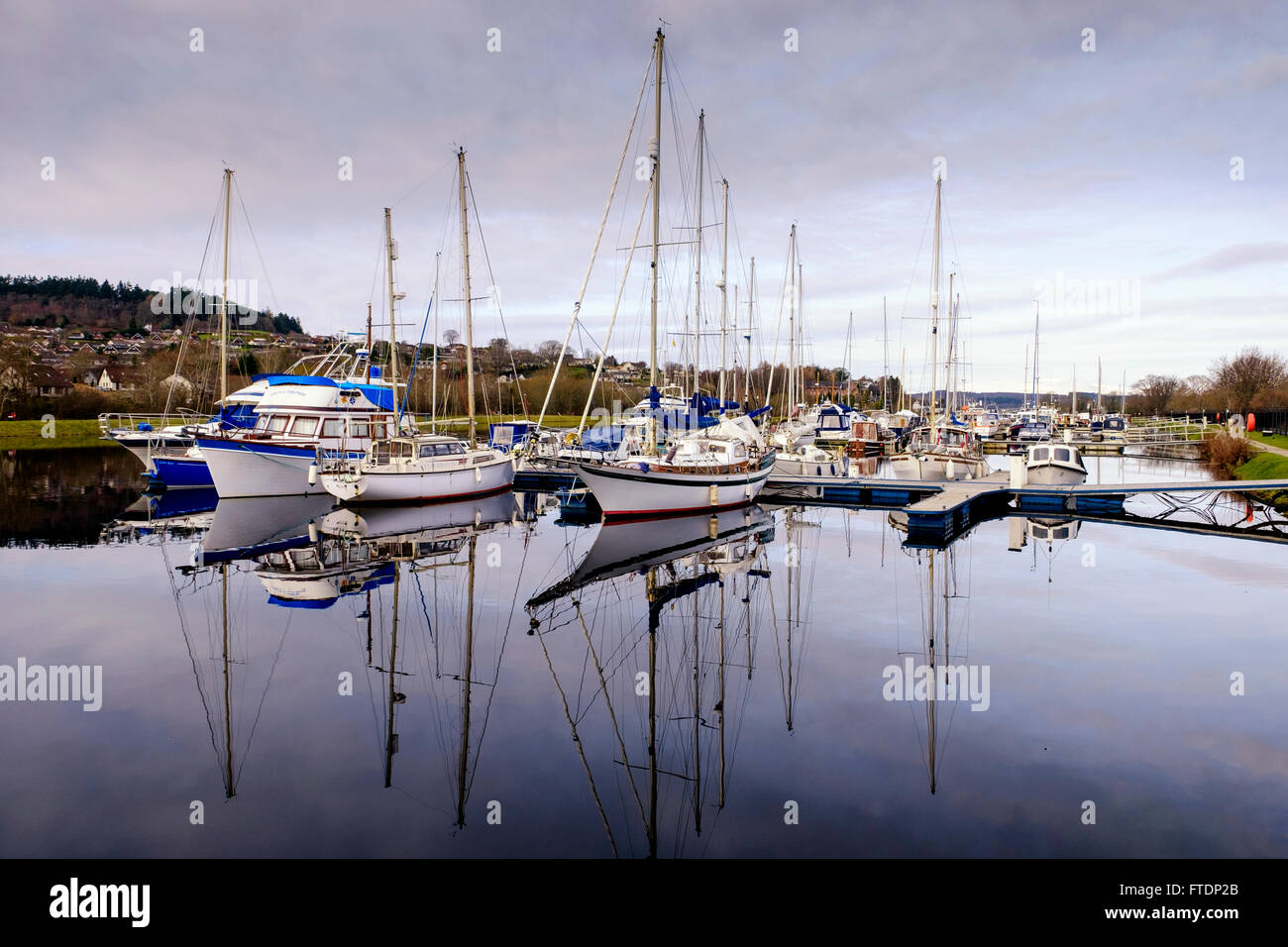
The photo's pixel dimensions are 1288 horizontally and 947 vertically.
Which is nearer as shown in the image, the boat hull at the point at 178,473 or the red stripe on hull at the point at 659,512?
the red stripe on hull at the point at 659,512

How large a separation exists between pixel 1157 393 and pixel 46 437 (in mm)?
128844

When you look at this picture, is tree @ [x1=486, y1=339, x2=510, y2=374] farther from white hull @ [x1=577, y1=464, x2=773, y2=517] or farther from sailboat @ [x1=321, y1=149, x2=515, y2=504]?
white hull @ [x1=577, y1=464, x2=773, y2=517]

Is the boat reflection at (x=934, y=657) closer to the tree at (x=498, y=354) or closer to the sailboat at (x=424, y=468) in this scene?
the sailboat at (x=424, y=468)

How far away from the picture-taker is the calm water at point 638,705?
24.2 feet

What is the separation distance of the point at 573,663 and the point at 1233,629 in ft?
39.1

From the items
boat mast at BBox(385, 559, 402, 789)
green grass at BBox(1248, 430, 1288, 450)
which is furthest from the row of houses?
green grass at BBox(1248, 430, 1288, 450)

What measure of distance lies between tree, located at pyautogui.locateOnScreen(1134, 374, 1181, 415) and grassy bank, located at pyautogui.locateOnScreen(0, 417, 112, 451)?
120 m

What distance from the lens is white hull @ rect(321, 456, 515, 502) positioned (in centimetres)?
2828

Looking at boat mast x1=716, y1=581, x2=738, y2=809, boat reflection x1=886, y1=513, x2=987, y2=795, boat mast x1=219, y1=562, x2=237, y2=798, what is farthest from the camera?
boat reflection x1=886, y1=513, x2=987, y2=795

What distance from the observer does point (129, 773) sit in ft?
27.4

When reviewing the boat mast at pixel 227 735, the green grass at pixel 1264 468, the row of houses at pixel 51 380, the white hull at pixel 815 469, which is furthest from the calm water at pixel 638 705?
the row of houses at pixel 51 380

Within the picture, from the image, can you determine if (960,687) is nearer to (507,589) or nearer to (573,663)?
(573,663)

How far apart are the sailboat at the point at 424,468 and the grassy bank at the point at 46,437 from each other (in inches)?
1634

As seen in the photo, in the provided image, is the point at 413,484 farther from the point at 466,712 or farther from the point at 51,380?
the point at 51,380
